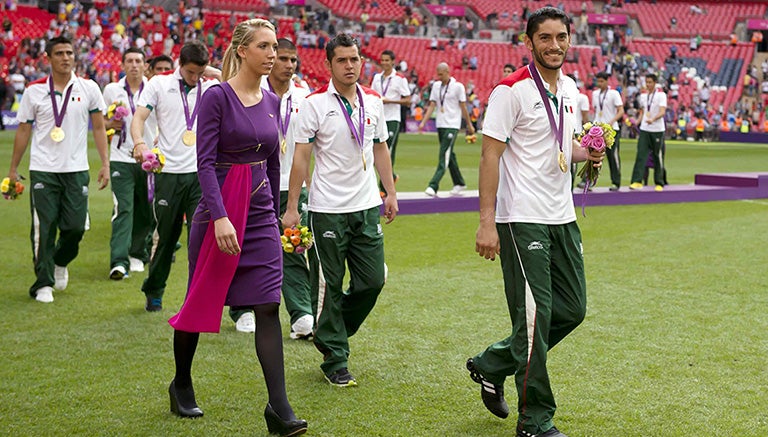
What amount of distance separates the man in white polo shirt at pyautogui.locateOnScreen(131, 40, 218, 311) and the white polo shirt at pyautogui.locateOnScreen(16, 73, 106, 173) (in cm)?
88

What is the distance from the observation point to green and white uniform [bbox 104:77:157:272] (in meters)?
9.20

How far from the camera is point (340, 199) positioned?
579cm

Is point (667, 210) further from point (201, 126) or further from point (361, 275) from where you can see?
point (201, 126)

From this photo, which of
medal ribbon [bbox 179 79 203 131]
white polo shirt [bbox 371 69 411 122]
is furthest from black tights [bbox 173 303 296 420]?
white polo shirt [bbox 371 69 411 122]

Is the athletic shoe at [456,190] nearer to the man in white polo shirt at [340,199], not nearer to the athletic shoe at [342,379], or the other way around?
the man in white polo shirt at [340,199]

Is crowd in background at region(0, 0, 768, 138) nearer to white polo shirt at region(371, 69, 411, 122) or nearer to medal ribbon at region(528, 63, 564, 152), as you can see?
white polo shirt at region(371, 69, 411, 122)

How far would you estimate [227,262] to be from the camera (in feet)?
15.5

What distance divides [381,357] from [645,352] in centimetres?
172

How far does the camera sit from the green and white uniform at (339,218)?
577 cm

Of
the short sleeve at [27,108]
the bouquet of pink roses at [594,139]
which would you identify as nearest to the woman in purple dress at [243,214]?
the bouquet of pink roses at [594,139]

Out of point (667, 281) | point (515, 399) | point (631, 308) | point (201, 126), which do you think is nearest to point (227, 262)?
point (201, 126)

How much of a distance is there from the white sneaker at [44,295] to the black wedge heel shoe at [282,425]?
3.95 metres

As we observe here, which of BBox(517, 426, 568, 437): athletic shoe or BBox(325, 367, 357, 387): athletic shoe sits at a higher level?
BBox(517, 426, 568, 437): athletic shoe

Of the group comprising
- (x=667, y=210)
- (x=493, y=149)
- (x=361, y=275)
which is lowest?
(x=667, y=210)
